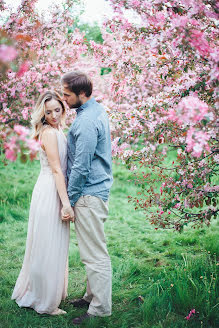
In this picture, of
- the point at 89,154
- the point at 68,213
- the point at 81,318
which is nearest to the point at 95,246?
the point at 68,213

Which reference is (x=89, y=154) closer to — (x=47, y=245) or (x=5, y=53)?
(x=47, y=245)

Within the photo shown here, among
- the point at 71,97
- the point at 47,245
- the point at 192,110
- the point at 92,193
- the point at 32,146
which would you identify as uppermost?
the point at 71,97

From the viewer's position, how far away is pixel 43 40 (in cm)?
527

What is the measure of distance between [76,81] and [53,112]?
1.25ft

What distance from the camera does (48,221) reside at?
2.92 meters

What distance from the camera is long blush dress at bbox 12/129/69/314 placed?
291 cm

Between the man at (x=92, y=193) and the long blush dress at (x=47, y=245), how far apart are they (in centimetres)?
21

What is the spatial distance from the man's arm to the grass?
112 cm

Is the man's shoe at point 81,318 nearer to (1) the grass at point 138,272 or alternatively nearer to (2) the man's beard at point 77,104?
(1) the grass at point 138,272

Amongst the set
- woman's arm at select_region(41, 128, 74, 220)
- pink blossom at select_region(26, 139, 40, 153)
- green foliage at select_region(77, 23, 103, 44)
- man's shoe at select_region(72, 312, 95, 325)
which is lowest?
man's shoe at select_region(72, 312, 95, 325)

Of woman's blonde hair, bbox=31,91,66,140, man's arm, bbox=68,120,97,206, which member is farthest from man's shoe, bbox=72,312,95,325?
woman's blonde hair, bbox=31,91,66,140

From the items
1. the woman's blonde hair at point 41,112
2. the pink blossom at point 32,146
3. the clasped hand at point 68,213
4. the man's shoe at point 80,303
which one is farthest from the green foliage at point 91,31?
the pink blossom at point 32,146

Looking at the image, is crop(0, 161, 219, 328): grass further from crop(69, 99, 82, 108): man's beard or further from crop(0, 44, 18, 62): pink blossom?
crop(0, 44, 18, 62): pink blossom

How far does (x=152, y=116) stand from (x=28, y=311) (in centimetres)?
213
